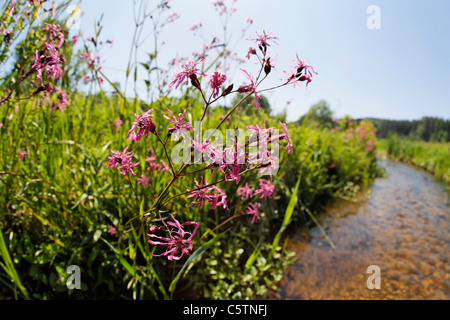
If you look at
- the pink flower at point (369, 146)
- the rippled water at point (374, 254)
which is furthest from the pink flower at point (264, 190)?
the pink flower at point (369, 146)

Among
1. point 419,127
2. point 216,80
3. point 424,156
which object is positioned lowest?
point 424,156

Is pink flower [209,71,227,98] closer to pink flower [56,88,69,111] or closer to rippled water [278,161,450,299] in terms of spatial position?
pink flower [56,88,69,111]

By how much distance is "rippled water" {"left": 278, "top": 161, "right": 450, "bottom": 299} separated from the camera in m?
2.29

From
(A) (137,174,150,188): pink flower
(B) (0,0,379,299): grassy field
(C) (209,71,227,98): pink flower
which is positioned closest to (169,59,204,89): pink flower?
(C) (209,71,227,98): pink flower

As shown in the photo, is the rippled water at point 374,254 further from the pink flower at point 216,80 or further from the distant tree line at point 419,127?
the distant tree line at point 419,127

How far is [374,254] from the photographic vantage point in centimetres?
289

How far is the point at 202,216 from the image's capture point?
1.89 meters

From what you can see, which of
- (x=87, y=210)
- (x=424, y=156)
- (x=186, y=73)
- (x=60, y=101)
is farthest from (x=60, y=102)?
(x=424, y=156)

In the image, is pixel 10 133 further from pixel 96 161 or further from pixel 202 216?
pixel 202 216

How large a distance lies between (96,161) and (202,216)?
32.6 inches

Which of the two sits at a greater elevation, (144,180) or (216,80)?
(216,80)

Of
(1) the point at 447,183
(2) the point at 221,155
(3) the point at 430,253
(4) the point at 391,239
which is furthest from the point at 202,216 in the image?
(1) the point at 447,183

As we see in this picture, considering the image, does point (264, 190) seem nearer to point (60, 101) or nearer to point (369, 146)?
point (60, 101)

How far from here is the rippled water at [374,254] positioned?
2.29 meters
